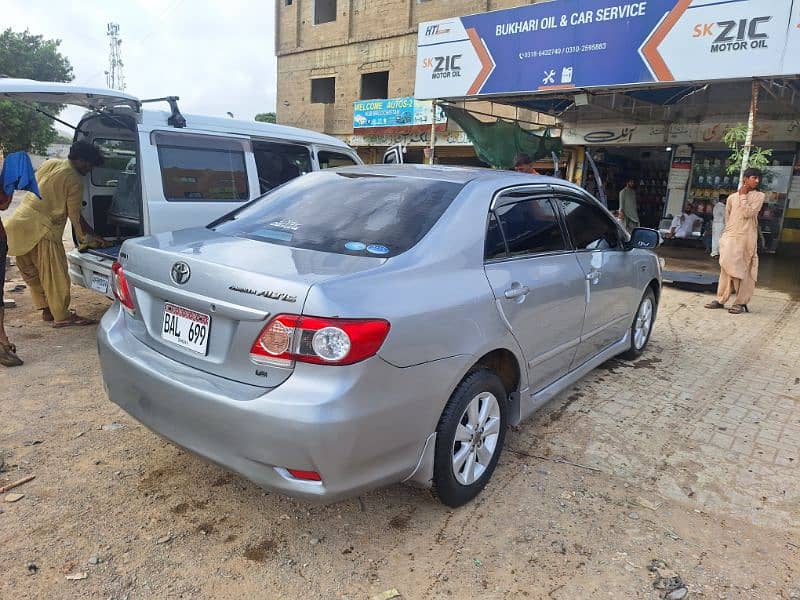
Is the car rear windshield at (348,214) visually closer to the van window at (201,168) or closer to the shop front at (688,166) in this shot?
the van window at (201,168)

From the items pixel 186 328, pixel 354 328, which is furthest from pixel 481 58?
pixel 354 328

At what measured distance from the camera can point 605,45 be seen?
8.59m

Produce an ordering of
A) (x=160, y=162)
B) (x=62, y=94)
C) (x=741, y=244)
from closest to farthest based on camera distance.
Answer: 1. (x=62, y=94)
2. (x=160, y=162)
3. (x=741, y=244)

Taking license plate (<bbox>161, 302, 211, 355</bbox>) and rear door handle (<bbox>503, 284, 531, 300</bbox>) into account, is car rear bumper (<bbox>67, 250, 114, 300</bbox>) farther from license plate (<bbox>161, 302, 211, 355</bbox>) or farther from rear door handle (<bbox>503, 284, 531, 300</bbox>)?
rear door handle (<bbox>503, 284, 531, 300</bbox>)

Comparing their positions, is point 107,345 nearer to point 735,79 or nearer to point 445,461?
point 445,461

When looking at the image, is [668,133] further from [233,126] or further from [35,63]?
[35,63]

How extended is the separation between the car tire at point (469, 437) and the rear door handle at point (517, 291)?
392 millimetres

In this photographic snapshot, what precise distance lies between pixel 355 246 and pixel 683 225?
1227cm

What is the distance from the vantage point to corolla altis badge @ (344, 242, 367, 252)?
2508 mm

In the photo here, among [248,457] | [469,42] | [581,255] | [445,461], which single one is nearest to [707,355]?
[581,255]

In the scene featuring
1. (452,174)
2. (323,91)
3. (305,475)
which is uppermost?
(323,91)

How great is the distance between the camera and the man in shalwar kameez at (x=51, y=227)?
5.04 m

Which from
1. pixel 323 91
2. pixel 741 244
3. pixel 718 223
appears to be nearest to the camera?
pixel 741 244

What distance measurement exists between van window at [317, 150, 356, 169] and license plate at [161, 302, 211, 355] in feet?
13.8
